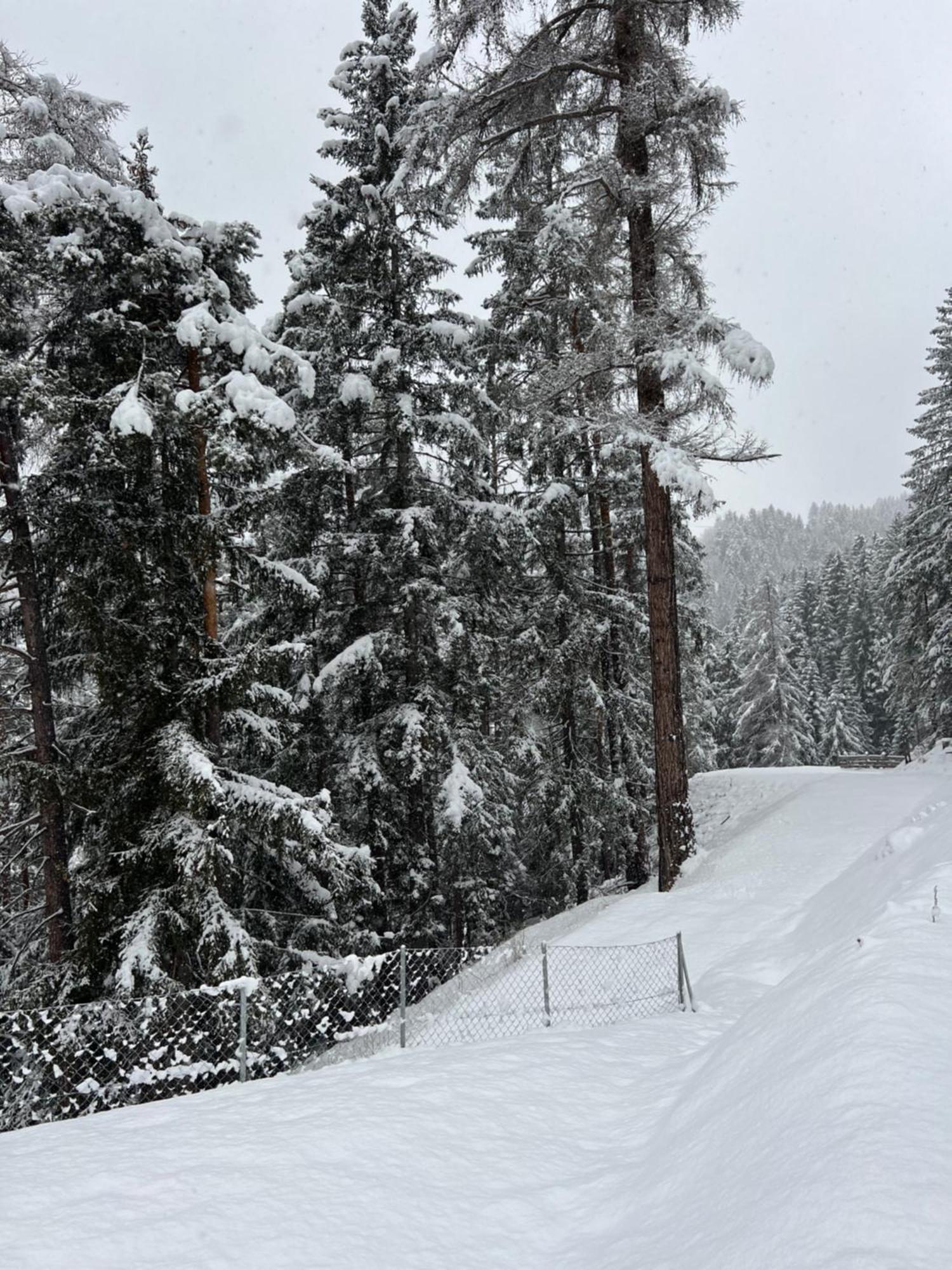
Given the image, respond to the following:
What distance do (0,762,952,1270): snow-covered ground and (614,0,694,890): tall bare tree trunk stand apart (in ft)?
14.3

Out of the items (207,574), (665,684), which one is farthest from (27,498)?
(665,684)

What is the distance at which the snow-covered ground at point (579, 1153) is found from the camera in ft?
10.00

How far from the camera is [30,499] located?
30.7 ft

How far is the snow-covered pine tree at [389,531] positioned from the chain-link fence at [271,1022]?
3.92 meters

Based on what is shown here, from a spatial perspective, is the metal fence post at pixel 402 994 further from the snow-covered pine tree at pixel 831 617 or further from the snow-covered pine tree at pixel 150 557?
the snow-covered pine tree at pixel 831 617

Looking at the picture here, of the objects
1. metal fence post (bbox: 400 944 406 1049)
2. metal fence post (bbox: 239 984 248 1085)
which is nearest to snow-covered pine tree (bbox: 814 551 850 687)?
metal fence post (bbox: 400 944 406 1049)

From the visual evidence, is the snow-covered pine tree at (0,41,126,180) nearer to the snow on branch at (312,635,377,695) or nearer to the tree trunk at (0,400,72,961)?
the tree trunk at (0,400,72,961)

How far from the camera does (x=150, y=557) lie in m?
9.88

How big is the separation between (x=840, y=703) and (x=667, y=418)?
39.2 m

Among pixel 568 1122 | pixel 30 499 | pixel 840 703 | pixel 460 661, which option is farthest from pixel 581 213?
pixel 840 703

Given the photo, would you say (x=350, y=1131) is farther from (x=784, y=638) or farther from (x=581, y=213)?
(x=784, y=638)

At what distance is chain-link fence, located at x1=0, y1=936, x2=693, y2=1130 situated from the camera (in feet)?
24.4

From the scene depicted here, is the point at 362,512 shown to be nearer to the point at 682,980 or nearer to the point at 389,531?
the point at 389,531

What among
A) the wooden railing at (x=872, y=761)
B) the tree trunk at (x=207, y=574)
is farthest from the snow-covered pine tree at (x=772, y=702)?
the tree trunk at (x=207, y=574)
